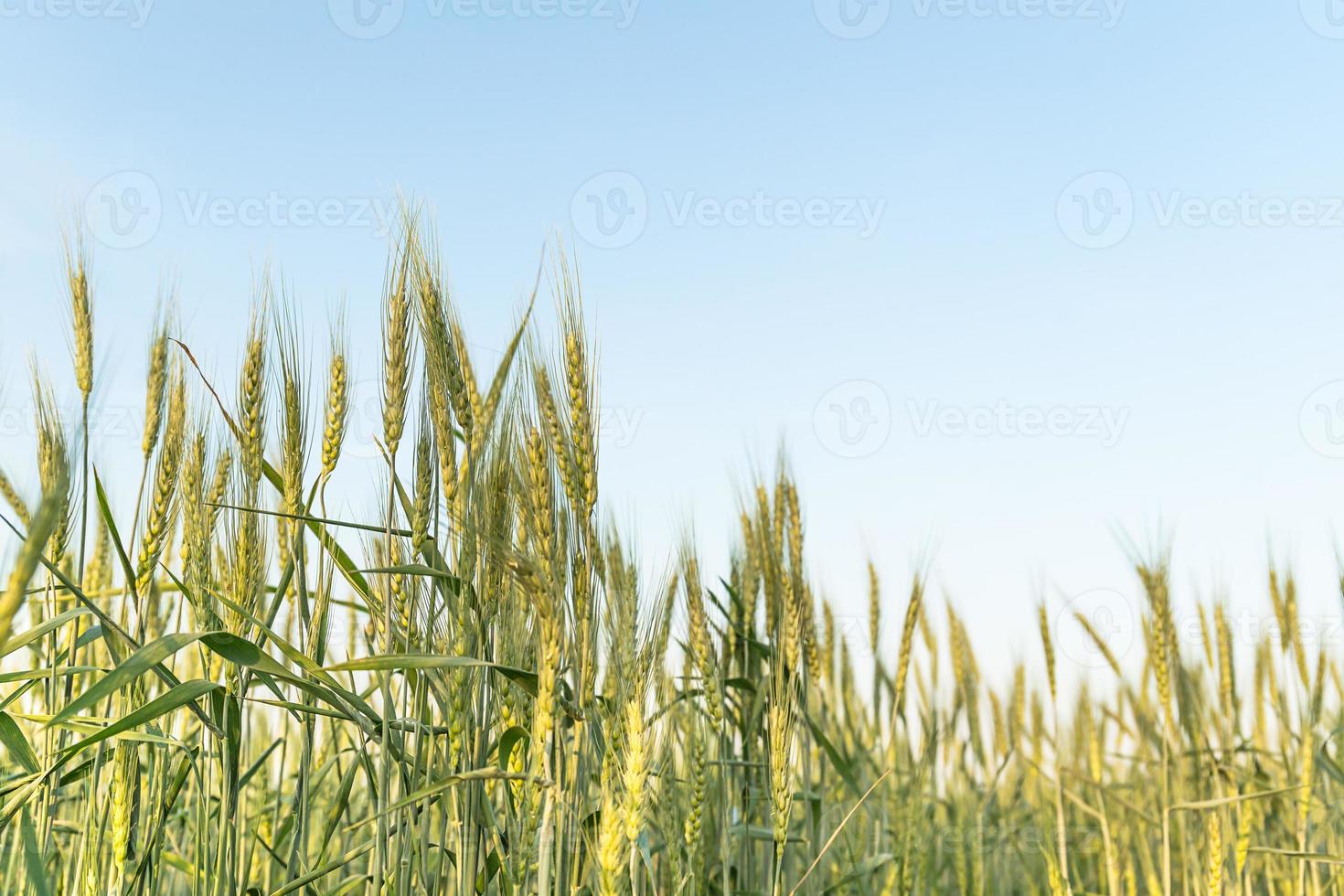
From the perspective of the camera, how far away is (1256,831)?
341 cm

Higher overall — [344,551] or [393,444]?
[393,444]

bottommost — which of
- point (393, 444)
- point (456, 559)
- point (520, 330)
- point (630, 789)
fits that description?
point (630, 789)

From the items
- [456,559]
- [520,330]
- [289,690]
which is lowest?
[289,690]

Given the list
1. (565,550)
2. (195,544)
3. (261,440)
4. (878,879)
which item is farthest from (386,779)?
(878,879)

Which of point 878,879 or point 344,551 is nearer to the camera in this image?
point 344,551

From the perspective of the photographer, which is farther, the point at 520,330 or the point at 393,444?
the point at 520,330

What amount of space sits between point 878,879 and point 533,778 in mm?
2242

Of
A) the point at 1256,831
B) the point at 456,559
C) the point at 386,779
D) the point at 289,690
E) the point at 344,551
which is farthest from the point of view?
the point at 1256,831

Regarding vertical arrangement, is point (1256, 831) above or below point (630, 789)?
below

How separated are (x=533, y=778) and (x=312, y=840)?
6.87 feet

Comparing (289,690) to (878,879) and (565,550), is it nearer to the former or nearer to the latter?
(565,550)

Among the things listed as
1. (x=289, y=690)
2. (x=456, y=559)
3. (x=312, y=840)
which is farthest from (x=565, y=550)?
(x=312, y=840)

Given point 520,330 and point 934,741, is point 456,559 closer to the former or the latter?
point 520,330

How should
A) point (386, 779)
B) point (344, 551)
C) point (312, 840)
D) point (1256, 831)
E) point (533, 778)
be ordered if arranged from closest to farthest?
point (533, 778) → point (386, 779) → point (344, 551) → point (312, 840) → point (1256, 831)
